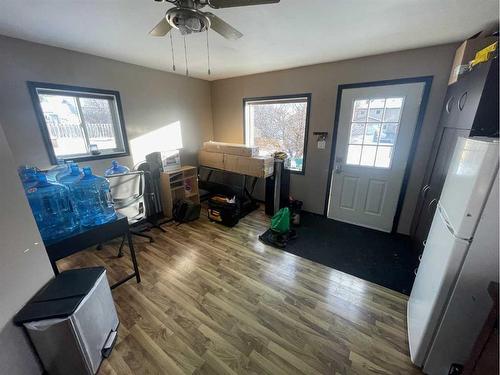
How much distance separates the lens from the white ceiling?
57.0 inches

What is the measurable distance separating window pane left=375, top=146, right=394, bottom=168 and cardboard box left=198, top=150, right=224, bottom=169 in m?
2.41

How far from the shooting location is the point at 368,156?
2.79 meters

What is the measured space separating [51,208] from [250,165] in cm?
231

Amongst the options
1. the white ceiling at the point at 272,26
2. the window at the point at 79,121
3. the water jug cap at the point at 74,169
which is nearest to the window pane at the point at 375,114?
the white ceiling at the point at 272,26

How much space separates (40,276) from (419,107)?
381cm

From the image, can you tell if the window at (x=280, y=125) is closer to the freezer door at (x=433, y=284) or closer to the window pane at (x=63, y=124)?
the freezer door at (x=433, y=284)

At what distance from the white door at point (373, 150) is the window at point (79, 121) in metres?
3.26

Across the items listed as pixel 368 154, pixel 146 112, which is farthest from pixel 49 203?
pixel 368 154

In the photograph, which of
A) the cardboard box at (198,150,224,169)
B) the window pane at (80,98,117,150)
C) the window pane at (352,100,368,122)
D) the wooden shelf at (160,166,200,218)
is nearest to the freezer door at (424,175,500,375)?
the window pane at (352,100,368,122)

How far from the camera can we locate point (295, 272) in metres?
2.10

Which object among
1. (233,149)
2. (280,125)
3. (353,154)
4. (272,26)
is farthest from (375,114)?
(233,149)

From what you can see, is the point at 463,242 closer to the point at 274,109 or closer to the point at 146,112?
the point at 274,109

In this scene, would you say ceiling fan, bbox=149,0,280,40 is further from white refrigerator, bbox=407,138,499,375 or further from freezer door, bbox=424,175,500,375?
freezer door, bbox=424,175,500,375

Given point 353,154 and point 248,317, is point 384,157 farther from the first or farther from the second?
point 248,317
